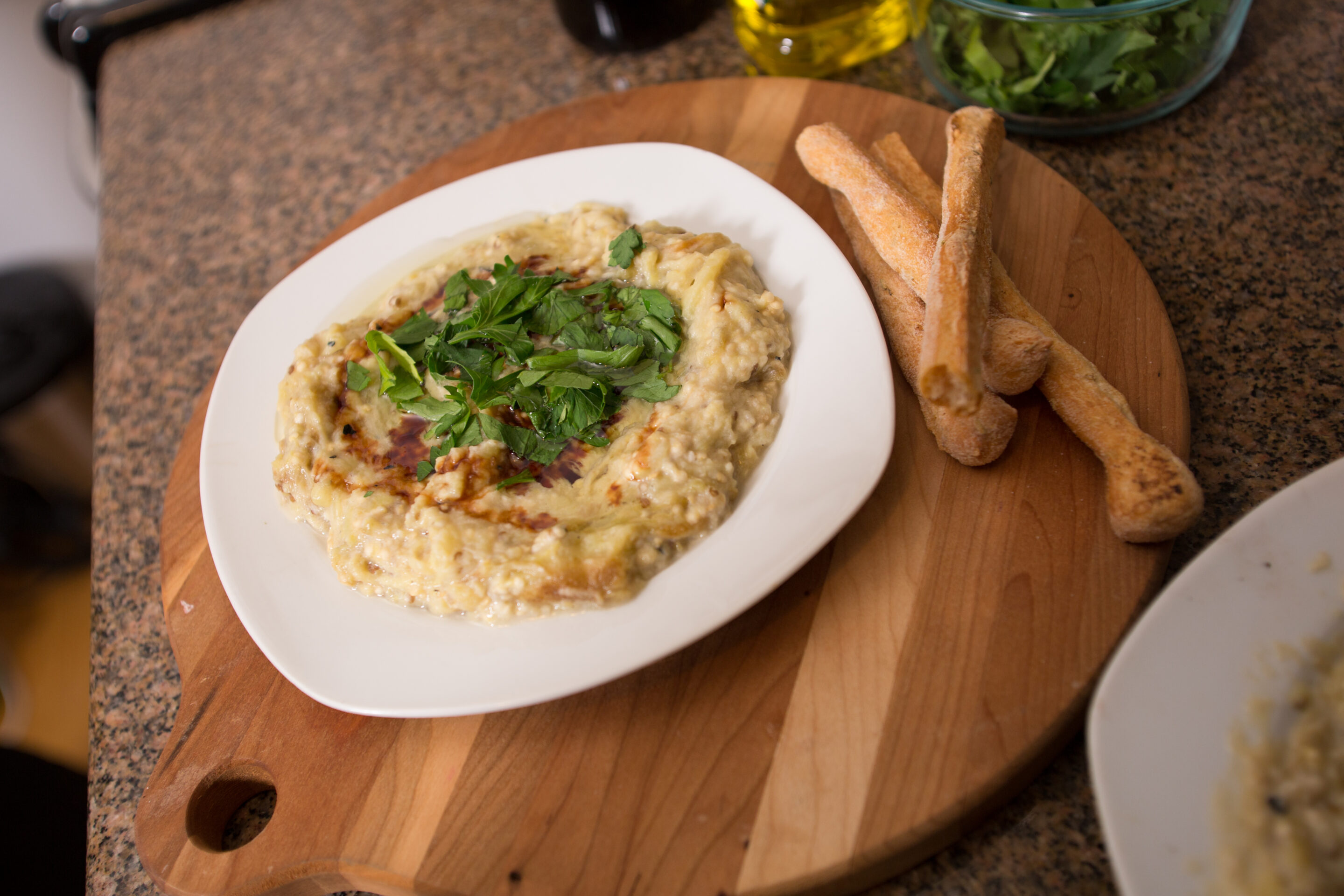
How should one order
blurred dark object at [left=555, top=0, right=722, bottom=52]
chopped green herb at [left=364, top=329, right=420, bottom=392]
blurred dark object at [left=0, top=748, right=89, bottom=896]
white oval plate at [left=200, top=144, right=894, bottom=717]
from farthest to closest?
blurred dark object at [left=555, top=0, right=722, bottom=52]
blurred dark object at [left=0, top=748, right=89, bottom=896]
chopped green herb at [left=364, top=329, right=420, bottom=392]
white oval plate at [left=200, top=144, right=894, bottom=717]

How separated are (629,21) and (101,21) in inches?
110

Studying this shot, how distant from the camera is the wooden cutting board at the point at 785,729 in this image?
1.53 metres

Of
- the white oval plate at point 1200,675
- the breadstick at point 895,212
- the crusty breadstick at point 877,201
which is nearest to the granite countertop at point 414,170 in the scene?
the white oval plate at point 1200,675

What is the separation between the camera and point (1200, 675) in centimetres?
134

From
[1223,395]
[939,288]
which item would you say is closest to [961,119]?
[939,288]

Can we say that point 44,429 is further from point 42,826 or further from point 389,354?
point 389,354

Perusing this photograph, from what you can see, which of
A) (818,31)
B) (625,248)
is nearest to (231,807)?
(625,248)

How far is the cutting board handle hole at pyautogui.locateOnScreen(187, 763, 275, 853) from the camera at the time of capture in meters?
1.83

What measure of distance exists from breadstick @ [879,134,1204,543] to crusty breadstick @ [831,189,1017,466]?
0.41 ft

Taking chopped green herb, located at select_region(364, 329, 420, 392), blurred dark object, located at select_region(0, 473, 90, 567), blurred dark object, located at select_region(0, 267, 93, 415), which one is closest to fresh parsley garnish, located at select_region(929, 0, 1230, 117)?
chopped green herb, located at select_region(364, 329, 420, 392)

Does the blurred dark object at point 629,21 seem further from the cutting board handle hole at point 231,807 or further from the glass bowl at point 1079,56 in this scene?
the cutting board handle hole at point 231,807

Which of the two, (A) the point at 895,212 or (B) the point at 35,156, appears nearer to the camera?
(A) the point at 895,212

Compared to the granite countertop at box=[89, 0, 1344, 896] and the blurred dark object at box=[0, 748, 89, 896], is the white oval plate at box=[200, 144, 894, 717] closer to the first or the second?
the granite countertop at box=[89, 0, 1344, 896]

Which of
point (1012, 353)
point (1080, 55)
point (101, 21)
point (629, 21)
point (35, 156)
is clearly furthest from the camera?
point (35, 156)
